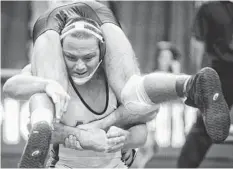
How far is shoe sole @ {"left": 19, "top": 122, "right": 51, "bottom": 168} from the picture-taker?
1874mm

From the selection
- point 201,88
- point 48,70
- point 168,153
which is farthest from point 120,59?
point 168,153

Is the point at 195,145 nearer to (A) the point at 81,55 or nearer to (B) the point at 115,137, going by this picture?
(B) the point at 115,137

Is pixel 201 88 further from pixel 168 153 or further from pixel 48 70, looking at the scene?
pixel 168 153

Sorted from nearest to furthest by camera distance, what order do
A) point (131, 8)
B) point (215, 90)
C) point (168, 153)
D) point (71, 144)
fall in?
1. point (215, 90)
2. point (71, 144)
3. point (168, 153)
4. point (131, 8)

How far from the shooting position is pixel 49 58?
2225mm

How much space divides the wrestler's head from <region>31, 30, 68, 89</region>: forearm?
0.09 ft

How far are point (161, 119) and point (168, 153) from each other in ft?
0.76

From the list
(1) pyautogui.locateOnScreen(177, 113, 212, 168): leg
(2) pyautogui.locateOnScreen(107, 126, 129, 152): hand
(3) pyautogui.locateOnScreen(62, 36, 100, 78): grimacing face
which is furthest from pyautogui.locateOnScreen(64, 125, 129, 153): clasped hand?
(1) pyautogui.locateOnScreen(177, 113, 212, 168): leg

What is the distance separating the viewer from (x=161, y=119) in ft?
12.9

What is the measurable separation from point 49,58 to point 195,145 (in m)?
0.84

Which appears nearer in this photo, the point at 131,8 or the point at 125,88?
the point at 125,88

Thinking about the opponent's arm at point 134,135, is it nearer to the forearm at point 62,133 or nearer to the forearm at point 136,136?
the forearm at point 136,136

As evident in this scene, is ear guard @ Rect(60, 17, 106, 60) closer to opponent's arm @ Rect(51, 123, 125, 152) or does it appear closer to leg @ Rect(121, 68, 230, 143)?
leg @ Rect(121, 68, 230, 143)

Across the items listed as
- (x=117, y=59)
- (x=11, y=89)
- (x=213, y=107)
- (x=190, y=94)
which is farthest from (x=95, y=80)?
(x=213, y=107)
